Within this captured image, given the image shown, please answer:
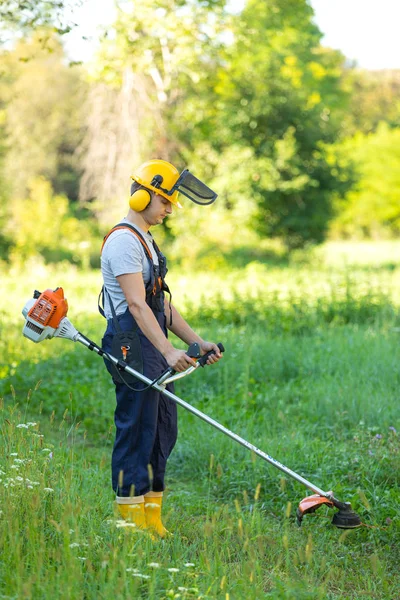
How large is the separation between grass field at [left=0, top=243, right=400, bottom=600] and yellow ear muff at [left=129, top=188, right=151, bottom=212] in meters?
1.20

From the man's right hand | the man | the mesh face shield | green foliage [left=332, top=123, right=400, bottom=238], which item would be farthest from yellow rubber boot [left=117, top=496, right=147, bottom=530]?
green foliage [left=332, top=123, right=400, bottom=238]

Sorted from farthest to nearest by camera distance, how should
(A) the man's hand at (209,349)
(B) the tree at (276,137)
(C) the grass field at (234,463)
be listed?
(B) the tree at (276,137), (A) the man's hand at (209,349), (C) the grass field at (234,463)

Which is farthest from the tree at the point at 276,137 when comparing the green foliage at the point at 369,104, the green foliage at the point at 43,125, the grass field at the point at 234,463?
the green foliage at the point at 369,104

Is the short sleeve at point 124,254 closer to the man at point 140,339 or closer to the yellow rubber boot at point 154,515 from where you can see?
the man at point 140,339

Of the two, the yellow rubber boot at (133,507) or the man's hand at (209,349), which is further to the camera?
the yellow rubber boot at (133,507)

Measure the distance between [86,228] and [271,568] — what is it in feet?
74.6

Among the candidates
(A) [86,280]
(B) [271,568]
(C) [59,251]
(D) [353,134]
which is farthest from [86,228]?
(D) [353,134]

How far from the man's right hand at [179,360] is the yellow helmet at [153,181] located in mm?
776

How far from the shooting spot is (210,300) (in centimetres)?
1204

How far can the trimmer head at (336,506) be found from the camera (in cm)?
428

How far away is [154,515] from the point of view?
4359 mm

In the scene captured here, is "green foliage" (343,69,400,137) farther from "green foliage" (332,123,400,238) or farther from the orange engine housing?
the orange engine housing

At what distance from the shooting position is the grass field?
3.31 m

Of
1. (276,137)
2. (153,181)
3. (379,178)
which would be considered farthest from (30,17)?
(379,178)
